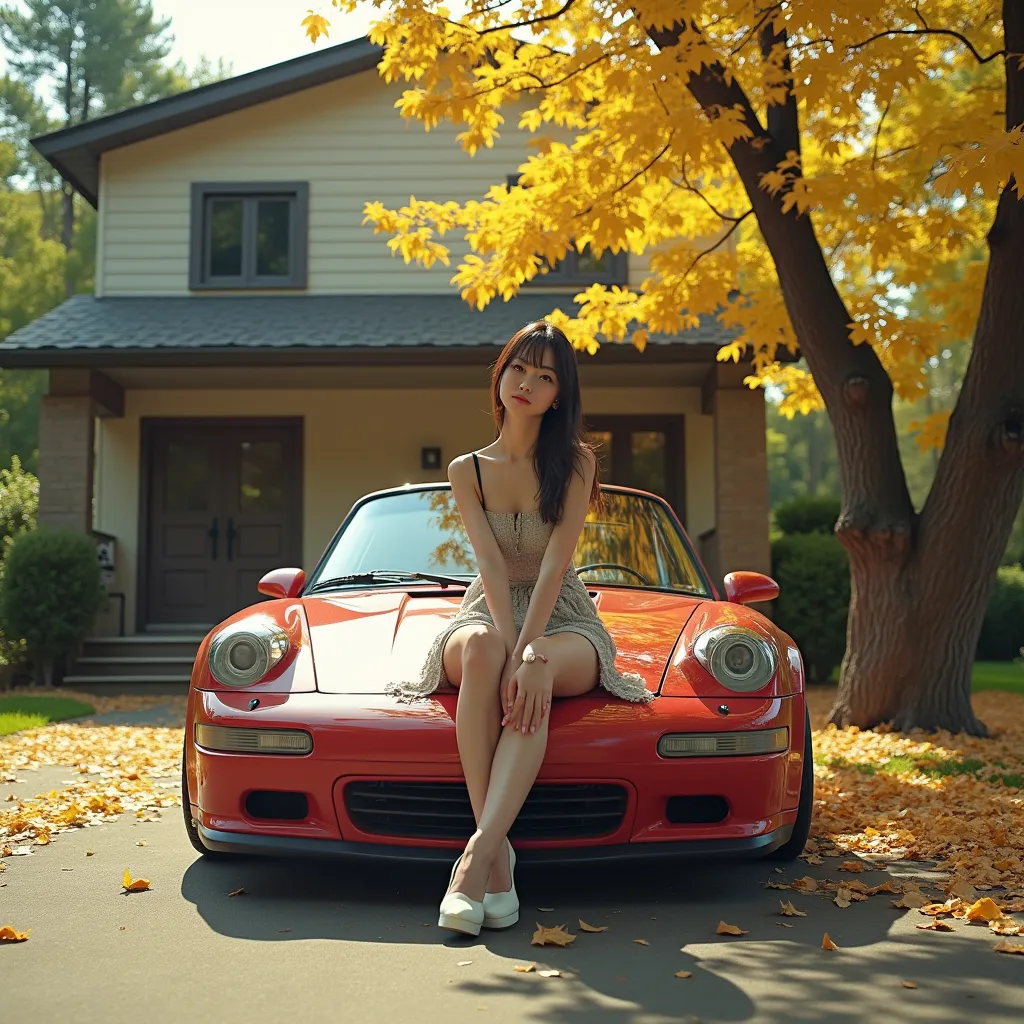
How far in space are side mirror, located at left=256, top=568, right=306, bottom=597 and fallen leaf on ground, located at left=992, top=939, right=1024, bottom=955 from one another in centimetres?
285

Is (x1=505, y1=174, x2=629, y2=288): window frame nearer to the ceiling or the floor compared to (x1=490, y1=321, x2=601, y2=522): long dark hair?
nearer to the ceiling

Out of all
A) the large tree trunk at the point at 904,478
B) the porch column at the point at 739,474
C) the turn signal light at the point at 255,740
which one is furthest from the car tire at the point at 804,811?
the porch column at the point at 739,474

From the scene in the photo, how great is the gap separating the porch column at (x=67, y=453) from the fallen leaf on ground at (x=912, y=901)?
9.90 m

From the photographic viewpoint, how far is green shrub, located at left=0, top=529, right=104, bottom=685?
11.3 metres

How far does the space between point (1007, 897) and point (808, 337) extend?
15.6 feet

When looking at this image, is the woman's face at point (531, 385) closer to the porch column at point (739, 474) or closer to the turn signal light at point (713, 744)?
the turn signal light at point (713, 744)

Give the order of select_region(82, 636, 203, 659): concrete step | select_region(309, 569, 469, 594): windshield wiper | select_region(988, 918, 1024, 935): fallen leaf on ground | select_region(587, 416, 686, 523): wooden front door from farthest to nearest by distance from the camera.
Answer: select_region(587, 416, 686, 523): wooden front door
select_region(82, 636, 203, 659): concrete step
select_region(309, 569, 469, 594): windshield wiper
select_region(988, 918, 1024, 935): fallen leaf on ground

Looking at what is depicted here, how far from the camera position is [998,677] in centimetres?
1371

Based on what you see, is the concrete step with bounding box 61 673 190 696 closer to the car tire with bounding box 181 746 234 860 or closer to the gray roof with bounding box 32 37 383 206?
the gray roof with bounding box 32 37 383 206

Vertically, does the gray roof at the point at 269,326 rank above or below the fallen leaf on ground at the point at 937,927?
above

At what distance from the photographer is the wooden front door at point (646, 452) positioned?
1323 centimetres

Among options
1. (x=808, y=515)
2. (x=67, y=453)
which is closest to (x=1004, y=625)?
(x=808, y=515)

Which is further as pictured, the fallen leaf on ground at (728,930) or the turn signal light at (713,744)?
the turn signal light at (713,744)

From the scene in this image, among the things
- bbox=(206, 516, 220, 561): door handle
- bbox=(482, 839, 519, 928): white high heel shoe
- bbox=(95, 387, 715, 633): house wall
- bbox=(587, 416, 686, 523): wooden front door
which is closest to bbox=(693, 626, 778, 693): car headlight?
bbox=(482, 839, 519, 928): white high heel shoe
